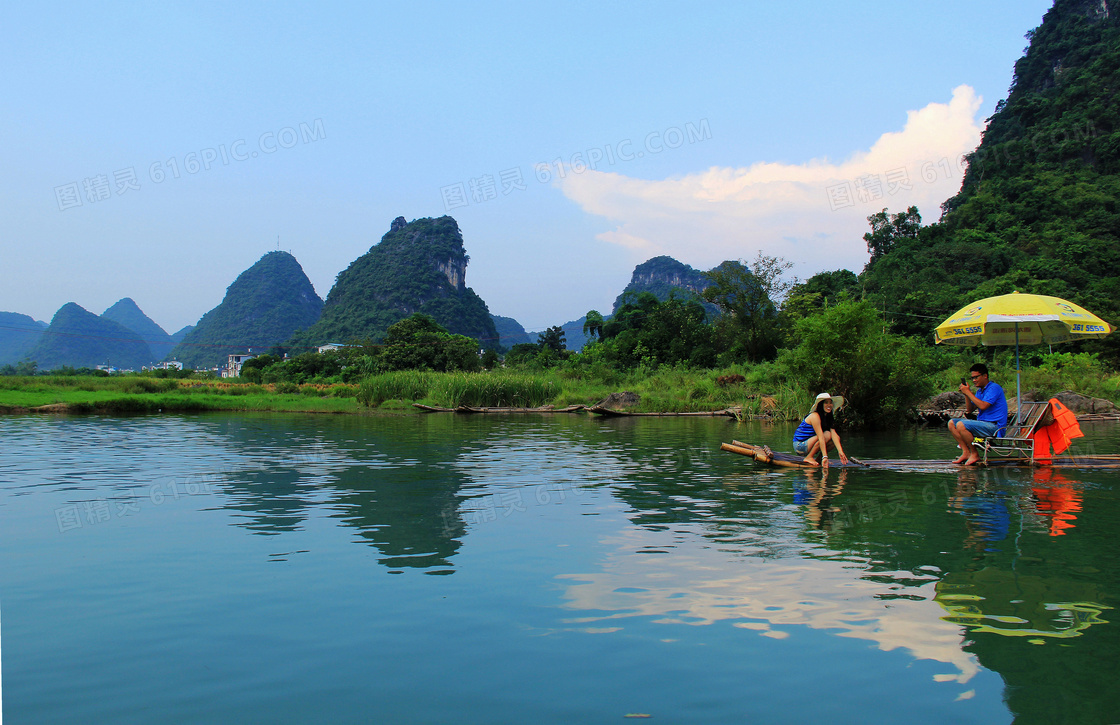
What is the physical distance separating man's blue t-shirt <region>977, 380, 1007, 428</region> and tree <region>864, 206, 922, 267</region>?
55.7m

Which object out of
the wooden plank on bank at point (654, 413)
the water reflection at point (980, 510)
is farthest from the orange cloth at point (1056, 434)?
the wooden plank on bank at point (654, 413)

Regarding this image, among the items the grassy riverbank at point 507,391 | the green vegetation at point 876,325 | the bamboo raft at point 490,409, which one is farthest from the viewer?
the bamboo raft at point 490,409

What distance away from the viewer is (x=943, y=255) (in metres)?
46.7

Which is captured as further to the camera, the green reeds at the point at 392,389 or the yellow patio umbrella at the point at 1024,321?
the green reeds at the point at 392,389

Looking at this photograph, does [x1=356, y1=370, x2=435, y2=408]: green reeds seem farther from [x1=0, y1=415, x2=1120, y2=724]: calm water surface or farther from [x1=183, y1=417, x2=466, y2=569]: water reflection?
[x1=0, y1=415, x2=1120, y2=724]: calm water surface

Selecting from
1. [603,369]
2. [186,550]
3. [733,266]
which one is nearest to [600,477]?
[186,550]

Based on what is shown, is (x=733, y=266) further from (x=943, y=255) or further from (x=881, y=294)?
(x=943, y=255)

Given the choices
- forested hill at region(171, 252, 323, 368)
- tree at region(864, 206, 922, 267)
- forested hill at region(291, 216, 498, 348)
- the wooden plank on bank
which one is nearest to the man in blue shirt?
the wooden plank on bank

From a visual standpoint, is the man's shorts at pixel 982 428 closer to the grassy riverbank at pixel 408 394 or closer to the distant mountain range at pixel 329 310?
the grassy riverbank at pixel 408 394

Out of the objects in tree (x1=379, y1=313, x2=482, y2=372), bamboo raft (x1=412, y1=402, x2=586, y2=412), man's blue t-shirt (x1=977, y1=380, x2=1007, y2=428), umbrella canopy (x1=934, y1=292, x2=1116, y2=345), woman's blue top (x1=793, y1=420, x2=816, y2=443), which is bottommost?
bamboo raft (x1=412, y1=402, x2=586, y2=412)

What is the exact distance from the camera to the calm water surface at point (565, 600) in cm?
318

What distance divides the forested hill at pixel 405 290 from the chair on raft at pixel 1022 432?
81365 millimetres

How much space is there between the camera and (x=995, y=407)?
10.3 metres

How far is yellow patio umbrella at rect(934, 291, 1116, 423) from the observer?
984 cm
